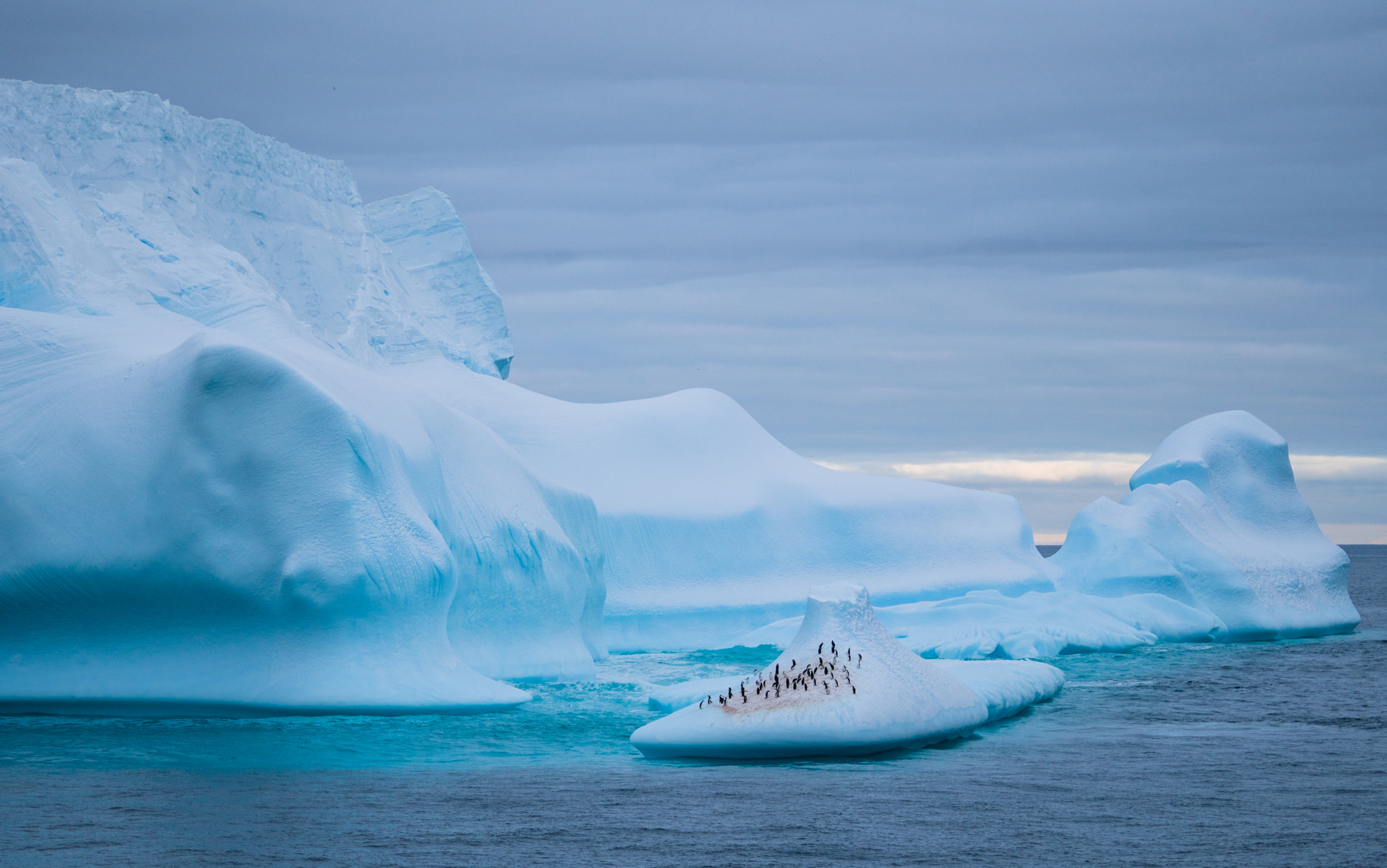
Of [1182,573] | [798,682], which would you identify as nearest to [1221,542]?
[1182,573]

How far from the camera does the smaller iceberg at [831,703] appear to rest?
14.3m

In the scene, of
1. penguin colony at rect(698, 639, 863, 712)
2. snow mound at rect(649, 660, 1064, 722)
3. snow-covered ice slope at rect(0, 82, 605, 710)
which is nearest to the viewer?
penguin colony at rect(698, 639, 863, 712)

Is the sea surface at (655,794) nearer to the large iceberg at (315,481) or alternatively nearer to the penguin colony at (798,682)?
the penguin colony at (798,682)

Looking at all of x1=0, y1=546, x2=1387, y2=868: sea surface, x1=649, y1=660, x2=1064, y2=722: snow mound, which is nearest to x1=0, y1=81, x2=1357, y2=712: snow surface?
x1=0, y1=546, x2=1387, y2=868: sea surface

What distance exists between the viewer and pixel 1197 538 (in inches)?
1303

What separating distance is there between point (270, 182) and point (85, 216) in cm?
727

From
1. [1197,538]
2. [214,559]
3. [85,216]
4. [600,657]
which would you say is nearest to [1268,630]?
[1197,538]

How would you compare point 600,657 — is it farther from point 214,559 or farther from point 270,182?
point 270,182

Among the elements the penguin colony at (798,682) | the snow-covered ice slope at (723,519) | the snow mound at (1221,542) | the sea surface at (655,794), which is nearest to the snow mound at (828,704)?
the penguin colony at (798,682)

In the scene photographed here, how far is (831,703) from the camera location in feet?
47.3

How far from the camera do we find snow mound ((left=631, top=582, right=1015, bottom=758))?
14258mm

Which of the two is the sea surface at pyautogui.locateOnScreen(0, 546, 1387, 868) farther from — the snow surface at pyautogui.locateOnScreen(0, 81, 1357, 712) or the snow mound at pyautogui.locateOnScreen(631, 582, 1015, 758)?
the snow surface at pyautogui.locateOnScreen(0, 81, 1357, 712)

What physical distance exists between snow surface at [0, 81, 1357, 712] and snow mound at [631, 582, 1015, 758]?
431 centimetres

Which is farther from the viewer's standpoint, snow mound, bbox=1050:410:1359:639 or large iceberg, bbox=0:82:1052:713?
snow mound, bbox=1050:410:1359:639
